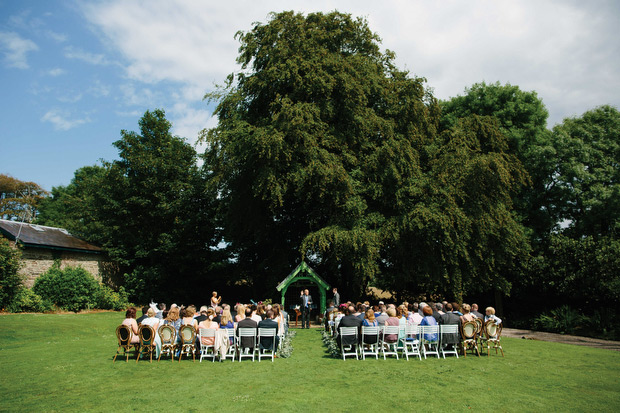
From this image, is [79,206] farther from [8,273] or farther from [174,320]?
[174,320]

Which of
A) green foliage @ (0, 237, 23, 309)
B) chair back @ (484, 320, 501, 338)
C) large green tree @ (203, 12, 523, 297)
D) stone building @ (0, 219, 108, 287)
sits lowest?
chair back @ (484, 320, 501, 338)

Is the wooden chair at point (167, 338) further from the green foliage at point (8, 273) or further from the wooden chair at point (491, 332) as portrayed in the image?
the green foliage at point (8, 273)

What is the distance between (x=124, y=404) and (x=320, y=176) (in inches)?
611

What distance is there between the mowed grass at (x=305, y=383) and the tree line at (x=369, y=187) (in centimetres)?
983

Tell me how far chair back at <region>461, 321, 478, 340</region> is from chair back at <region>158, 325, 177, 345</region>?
8.01 m

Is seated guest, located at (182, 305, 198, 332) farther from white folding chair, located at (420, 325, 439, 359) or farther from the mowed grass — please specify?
white folding chair, located at (420, 325, 439, 359)

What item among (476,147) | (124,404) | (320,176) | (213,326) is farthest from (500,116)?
(124,404)

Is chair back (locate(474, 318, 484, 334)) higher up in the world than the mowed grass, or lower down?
higher up

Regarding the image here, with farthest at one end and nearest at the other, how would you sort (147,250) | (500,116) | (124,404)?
(147,250), (500,116), (124,404)

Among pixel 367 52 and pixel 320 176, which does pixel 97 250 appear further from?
pixel 367 52

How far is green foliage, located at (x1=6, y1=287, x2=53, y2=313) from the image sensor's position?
22891 mm

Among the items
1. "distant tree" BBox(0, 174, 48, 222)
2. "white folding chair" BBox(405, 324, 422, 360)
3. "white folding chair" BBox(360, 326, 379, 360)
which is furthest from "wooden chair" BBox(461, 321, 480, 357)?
"distant tree" BBox(0, 174, 48, 222)

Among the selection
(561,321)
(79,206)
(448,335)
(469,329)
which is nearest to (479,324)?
(469,329)

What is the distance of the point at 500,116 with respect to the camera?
29875mm
